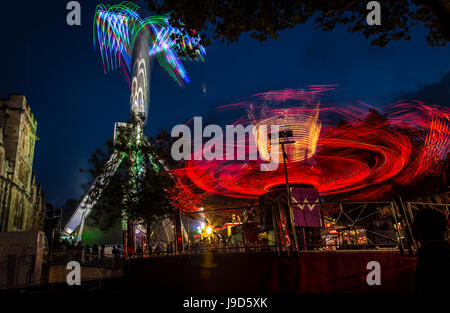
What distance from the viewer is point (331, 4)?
7742 mm

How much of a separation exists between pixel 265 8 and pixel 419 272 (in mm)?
7712

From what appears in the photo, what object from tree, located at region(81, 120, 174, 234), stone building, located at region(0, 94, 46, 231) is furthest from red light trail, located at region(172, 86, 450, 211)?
stone building, located at region(0, 94, 46, 231)

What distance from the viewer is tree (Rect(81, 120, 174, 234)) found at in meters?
18.0

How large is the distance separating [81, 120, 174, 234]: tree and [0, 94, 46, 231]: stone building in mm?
24912

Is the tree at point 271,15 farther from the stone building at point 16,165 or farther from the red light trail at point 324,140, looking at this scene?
the stone building at point 16,165

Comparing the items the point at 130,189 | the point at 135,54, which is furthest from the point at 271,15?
the point at 135,54

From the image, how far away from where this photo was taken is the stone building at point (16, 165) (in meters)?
35.9

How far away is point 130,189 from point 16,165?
105 ft

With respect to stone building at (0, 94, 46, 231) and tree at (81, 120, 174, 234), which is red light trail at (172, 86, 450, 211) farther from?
stone building at (0, 94, 46, 231)

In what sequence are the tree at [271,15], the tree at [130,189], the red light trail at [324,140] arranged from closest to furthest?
the tree at [271,15] → the red light trail at [324,140] → the tree at [130,189]

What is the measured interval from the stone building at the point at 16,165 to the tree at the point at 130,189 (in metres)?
24.9

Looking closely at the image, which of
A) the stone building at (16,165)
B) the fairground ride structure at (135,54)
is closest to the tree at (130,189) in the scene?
the fairground ride structure at (135,54)

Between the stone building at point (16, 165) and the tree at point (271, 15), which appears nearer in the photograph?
the tree at point (271, 15)
